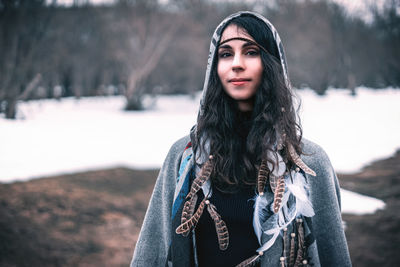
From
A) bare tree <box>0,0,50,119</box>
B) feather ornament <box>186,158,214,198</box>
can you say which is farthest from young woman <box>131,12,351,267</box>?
bare tree <box>0,0,50,119</box>

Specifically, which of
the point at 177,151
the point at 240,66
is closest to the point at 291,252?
the point at 177,151

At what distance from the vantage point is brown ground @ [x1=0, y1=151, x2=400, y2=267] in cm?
359

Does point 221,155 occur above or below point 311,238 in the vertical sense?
above

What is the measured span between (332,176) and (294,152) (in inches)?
10.4

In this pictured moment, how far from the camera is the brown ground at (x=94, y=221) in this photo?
11.8 feet

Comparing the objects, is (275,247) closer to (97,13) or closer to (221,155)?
(221,155)

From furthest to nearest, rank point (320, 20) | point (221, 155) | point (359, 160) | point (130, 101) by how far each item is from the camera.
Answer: point (320, 20) → point (130, 101) → point (359, 160) → point (221, 155)

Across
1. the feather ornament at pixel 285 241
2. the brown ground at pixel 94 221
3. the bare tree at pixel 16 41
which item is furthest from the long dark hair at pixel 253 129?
the bare tree at pixel 16 41

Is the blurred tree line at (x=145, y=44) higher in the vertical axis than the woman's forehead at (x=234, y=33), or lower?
higher

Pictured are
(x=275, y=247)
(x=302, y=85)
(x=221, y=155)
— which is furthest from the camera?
(x=302, y=85)

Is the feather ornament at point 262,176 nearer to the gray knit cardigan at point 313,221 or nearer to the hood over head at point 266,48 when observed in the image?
the gray knit cardigan at point 313,221

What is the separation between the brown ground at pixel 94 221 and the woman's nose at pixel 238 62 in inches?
112

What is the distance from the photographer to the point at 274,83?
150 cm

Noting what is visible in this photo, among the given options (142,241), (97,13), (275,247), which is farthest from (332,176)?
(97,13)
